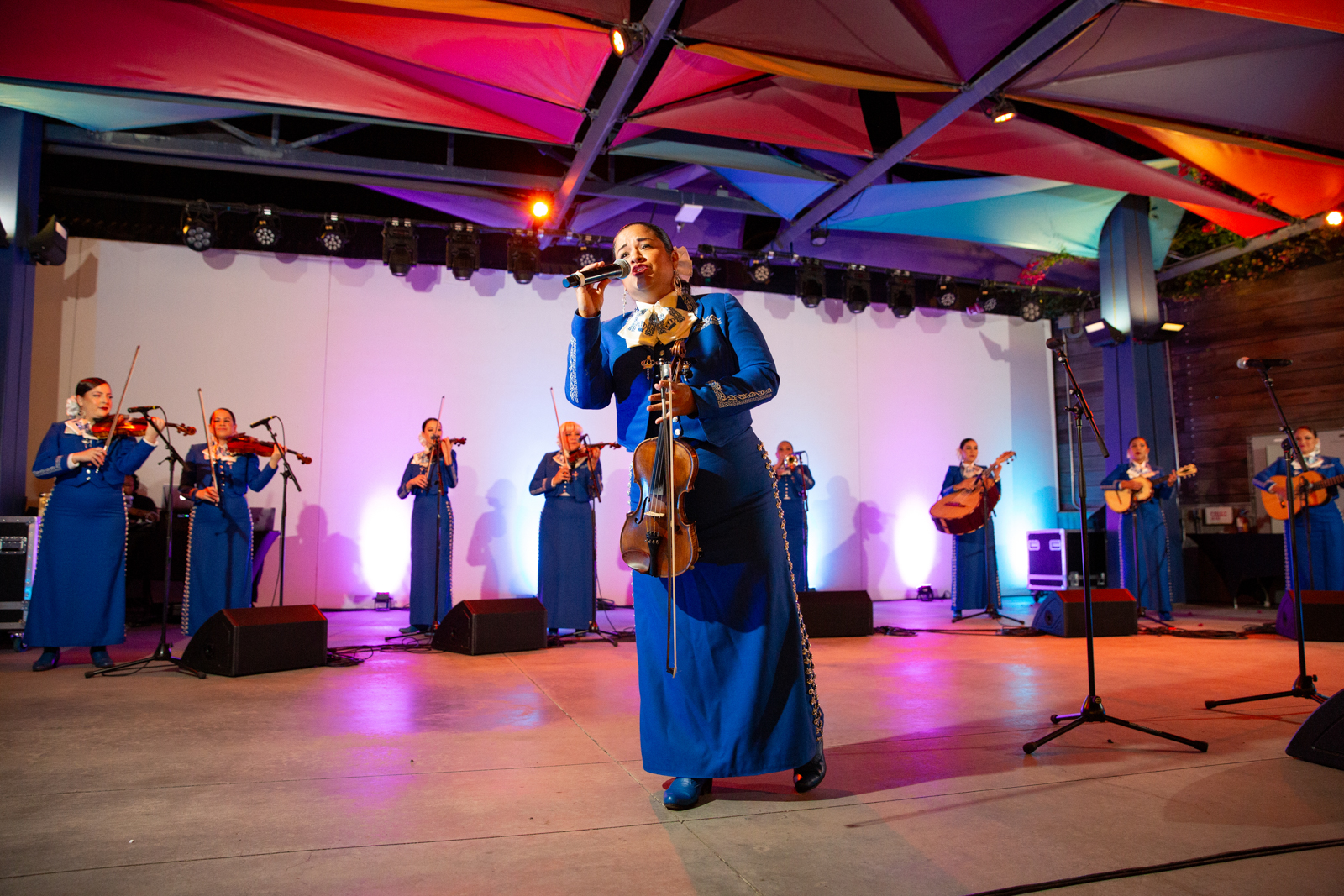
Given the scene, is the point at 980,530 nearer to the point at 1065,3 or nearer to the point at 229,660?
the point at 1065,3

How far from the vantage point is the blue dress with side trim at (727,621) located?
2.24 metres

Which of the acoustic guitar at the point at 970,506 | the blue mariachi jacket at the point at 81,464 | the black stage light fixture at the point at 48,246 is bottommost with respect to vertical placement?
the acoustic guitar at the point at 970,506

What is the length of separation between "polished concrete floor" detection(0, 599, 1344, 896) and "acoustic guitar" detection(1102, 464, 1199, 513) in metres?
3.86

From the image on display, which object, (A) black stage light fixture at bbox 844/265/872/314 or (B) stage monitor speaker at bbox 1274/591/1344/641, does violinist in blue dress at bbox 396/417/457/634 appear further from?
(B) stage monitor speaker at bbox 1274/591/1344/641

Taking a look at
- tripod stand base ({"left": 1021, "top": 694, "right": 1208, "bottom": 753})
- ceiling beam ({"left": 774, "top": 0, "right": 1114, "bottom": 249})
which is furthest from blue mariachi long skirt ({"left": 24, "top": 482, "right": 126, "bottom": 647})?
ceiling beam ({"left": 774, "top": 0, "right": 1114, "bottom": 249})

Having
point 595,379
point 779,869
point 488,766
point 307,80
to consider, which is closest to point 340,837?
point 488,766

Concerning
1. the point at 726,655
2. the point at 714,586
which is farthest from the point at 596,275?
the point at 726,655

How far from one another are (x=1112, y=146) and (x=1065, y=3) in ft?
10.3

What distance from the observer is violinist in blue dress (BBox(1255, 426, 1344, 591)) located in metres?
7.25

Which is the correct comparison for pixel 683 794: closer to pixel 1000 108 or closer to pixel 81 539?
pixel 81 539

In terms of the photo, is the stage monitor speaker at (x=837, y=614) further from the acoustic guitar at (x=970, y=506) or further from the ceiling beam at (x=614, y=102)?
the ceiling beam at (x=614, y=102)

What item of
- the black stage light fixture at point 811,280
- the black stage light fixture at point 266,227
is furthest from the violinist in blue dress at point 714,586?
the black stage light fixture at point 811,280

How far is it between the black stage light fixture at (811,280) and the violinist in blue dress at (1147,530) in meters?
3.54

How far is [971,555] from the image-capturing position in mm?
→ 8211
